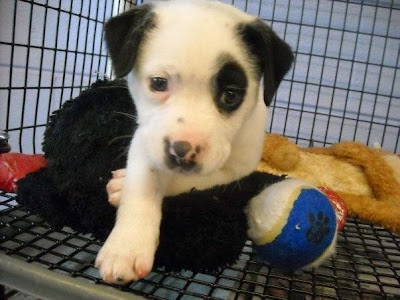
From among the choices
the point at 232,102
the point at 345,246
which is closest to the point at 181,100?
the point at 232,102

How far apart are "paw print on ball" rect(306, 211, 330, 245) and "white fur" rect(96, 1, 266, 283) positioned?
0.23m

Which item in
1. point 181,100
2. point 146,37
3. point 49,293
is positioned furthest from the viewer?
point 146,37

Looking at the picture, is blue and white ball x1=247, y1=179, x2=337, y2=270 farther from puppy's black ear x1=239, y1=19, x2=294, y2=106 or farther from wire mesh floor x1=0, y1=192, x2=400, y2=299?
puppy's black ear x1=239, y1=19, x2=294, y2=106

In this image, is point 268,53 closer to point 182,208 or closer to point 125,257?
point 182,208

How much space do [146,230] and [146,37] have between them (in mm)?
426

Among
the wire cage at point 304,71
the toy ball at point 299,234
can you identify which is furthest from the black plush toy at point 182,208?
the wire cage at point 304,71

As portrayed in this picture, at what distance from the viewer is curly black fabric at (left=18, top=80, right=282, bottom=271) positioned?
3.04 ft

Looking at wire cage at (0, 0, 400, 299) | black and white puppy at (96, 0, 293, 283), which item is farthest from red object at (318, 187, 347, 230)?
black and white puppy at (96, 0, 293, 283)

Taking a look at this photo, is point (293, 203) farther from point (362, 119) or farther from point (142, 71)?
point (362, 119)

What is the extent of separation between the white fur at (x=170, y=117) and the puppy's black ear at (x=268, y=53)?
1.2 inches

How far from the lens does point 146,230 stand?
87 cm

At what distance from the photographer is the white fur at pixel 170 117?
83 centimetres

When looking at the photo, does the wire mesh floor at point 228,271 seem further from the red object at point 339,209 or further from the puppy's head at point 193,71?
the puppy's head at point 193,71

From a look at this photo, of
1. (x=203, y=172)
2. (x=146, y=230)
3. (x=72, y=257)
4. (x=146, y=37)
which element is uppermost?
(x=146, y=37)
